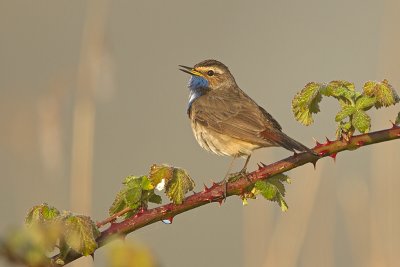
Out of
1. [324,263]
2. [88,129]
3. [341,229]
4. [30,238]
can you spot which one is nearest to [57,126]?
[88,129]

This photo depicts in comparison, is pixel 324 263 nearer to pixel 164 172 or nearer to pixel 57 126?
pixel 57 126

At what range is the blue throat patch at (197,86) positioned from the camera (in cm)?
611

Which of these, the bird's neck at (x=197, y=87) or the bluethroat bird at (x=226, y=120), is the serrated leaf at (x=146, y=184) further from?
the bird's neck at (x=197, y=87)

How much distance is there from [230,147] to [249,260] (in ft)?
2.57

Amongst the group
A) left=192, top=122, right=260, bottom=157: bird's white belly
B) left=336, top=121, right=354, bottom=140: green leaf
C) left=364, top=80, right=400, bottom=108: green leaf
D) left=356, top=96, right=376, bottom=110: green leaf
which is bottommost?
left=192, top=122, right=260, bottom=157: bird's white belly

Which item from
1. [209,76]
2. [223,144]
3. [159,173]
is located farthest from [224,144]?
[159,173]

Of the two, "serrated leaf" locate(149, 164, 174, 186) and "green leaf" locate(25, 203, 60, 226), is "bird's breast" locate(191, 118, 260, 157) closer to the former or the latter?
"serrated leaf" locate(149, 164, 174, 186)

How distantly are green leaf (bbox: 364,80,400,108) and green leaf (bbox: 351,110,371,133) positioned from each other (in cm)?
6

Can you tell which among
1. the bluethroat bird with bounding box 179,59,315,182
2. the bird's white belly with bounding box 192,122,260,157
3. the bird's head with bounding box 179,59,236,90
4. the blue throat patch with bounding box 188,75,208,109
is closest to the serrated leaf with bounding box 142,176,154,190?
the bluethroat bird with bounding box 179,59,315,182

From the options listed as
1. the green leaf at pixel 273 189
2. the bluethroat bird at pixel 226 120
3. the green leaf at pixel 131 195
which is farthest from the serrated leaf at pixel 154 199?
the bluethroat bird at pixel 226 120

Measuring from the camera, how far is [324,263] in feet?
15.9

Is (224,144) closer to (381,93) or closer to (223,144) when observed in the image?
(223,144)

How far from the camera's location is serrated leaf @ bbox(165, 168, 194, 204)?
2.17 m

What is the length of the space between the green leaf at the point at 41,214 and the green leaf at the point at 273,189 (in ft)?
2.11
